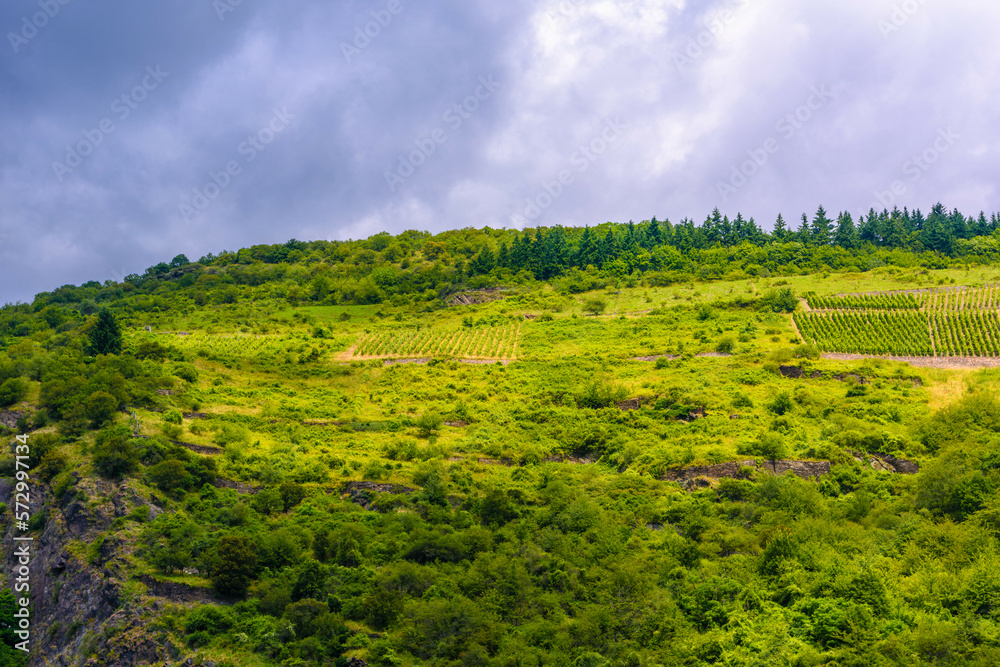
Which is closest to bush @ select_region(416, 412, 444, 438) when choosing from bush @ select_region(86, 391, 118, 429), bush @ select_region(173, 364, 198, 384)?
bush @ select_region(86, 391, 118, 429)

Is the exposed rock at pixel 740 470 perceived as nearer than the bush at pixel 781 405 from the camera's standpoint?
Yes

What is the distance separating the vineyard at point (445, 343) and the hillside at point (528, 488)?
52 centimetres

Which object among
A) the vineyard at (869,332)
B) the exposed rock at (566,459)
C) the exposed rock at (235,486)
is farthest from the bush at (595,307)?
the exposed rock at (235,486)

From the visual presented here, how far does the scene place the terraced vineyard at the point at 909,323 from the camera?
6931 cm

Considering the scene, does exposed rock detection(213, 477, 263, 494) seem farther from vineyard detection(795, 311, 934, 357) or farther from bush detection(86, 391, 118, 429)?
vineyard detection(795, 311, 934, 357)

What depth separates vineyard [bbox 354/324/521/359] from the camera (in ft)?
261

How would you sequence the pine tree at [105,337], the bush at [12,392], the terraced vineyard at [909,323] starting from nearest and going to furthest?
the bush at [12,392] < the pine tree at [105,337] < the terraced vineyard at [909,323]

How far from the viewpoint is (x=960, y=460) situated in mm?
40656

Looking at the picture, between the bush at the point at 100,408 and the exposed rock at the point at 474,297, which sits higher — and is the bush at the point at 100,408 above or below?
below

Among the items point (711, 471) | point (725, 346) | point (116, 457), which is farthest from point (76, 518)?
point (725, 346)

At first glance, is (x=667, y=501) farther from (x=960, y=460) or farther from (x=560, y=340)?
(x=560, y=340)

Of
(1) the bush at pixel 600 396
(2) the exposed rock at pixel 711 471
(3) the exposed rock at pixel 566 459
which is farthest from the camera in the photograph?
(1) the bush at pixel 600 396

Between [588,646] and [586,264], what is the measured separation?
92669 millimetres

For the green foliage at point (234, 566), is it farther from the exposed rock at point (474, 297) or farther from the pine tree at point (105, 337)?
the exposed rock at point (474, 297)
